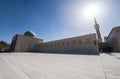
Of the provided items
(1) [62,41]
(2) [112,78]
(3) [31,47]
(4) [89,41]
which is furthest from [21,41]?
(2) [112,78]

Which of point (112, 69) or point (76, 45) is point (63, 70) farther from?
point (76, 45)

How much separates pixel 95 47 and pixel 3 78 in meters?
20.1

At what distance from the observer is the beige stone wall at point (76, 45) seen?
20484mm

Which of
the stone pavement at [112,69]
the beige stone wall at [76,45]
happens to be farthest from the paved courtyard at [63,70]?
the beige stone wall at [76,45]

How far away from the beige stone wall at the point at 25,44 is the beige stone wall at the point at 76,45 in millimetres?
8926

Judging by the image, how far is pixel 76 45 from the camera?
24.2 metres

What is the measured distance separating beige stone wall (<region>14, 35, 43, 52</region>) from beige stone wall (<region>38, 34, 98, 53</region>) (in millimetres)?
8926

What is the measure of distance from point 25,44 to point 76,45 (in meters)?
24.2

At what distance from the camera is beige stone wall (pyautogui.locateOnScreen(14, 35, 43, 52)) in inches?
1363

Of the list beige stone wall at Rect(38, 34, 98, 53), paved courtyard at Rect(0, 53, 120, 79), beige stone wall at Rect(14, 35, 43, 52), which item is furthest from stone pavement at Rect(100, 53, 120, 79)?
beige stone wall at Rect(14, 35, 43, 52)

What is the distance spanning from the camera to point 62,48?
2820cm

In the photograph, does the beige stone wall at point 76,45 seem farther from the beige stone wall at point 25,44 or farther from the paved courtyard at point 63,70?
the paved courtyard at point 63,70

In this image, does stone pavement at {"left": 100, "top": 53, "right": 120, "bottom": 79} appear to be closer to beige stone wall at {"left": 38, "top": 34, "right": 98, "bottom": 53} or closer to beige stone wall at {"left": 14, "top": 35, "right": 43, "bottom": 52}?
beige stone wall at {"left": 38, "top": 34, "right": 98, "bottom": 53}

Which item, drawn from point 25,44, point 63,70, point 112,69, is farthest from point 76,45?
point 25,44
